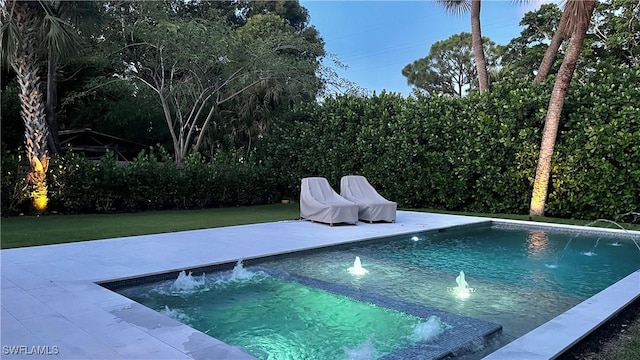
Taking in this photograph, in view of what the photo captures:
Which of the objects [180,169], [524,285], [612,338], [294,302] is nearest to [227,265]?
[294,302]

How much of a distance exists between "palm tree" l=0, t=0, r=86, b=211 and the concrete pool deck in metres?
5.33

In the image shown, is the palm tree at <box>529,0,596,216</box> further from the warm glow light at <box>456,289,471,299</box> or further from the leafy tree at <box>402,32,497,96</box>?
the leafy tree at <box>402,32,497,96</box>

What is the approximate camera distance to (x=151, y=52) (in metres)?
16.1

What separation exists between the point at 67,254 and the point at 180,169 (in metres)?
7.90

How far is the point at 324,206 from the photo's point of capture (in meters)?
10.5

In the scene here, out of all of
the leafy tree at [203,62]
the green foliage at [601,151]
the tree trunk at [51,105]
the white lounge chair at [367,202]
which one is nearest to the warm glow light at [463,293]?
the white lounge chair at [367,202]

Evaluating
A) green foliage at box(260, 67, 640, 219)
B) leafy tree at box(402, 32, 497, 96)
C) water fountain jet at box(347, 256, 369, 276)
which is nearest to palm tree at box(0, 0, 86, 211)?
green foliage at box(260, 67, 640, 219)

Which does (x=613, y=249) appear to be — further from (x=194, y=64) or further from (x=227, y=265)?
(x=194, y=64)

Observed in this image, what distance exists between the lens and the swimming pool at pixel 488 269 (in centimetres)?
504

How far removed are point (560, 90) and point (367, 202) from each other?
5572 millimetres

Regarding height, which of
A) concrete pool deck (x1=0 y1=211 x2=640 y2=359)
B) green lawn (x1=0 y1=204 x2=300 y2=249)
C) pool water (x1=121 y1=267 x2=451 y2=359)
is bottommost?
pool water (x1=121 y1=267 x2=451 y2=359)

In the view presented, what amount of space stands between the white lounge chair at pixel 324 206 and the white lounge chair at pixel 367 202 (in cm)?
39

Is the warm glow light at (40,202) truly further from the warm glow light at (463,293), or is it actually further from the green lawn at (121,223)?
the warm glow light at (463,293)

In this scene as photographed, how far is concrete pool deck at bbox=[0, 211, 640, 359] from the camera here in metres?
3.32
